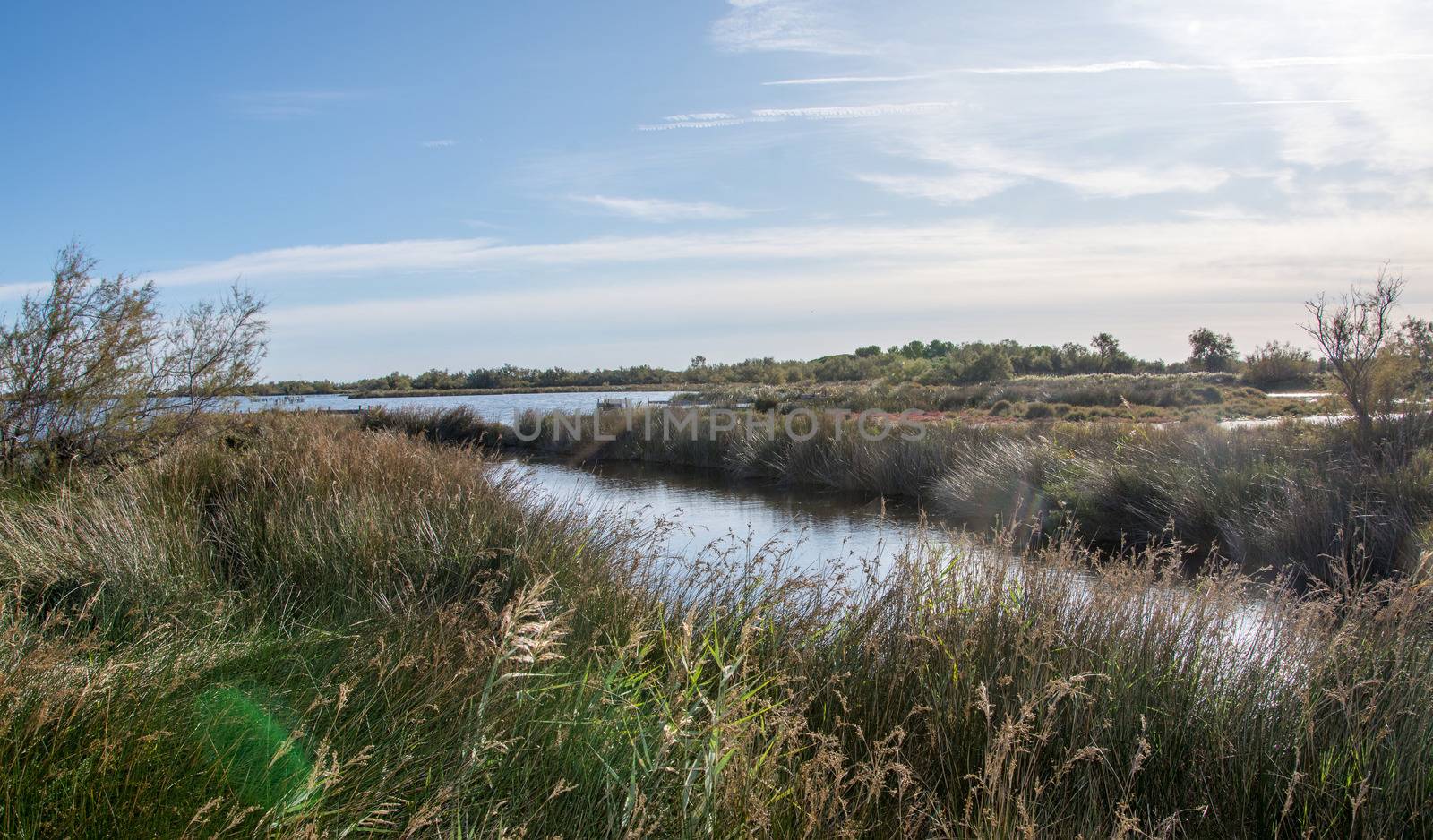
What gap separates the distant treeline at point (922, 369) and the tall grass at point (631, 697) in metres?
31.1

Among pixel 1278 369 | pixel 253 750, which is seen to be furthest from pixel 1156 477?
pixel 1278 369

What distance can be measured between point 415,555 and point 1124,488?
7989 mm

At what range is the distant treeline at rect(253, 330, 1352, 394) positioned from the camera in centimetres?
3597

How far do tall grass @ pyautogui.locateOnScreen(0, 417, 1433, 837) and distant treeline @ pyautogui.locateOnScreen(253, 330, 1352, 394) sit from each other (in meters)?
31.1

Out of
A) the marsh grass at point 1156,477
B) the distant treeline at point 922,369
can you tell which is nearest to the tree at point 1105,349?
the distant treeline at point 922,369

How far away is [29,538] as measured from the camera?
188 inches

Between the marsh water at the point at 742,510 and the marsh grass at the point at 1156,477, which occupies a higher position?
the marsh grass at the point at 1156,477

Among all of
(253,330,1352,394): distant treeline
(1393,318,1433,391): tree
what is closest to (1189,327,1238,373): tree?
(253,330,1352,394): distant treeline

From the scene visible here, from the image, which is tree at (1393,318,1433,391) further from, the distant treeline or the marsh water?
the distant treeline

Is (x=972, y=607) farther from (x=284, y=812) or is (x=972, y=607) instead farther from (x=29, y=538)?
(x=29, y=538)

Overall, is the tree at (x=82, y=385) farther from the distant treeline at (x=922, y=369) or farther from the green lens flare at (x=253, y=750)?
the distant treeline at (x=922, y=369)

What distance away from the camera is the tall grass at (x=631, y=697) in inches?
83.4

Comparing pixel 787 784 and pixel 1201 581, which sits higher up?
pixel 1201 581

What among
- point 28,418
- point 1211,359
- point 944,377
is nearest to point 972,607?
point 28,418
